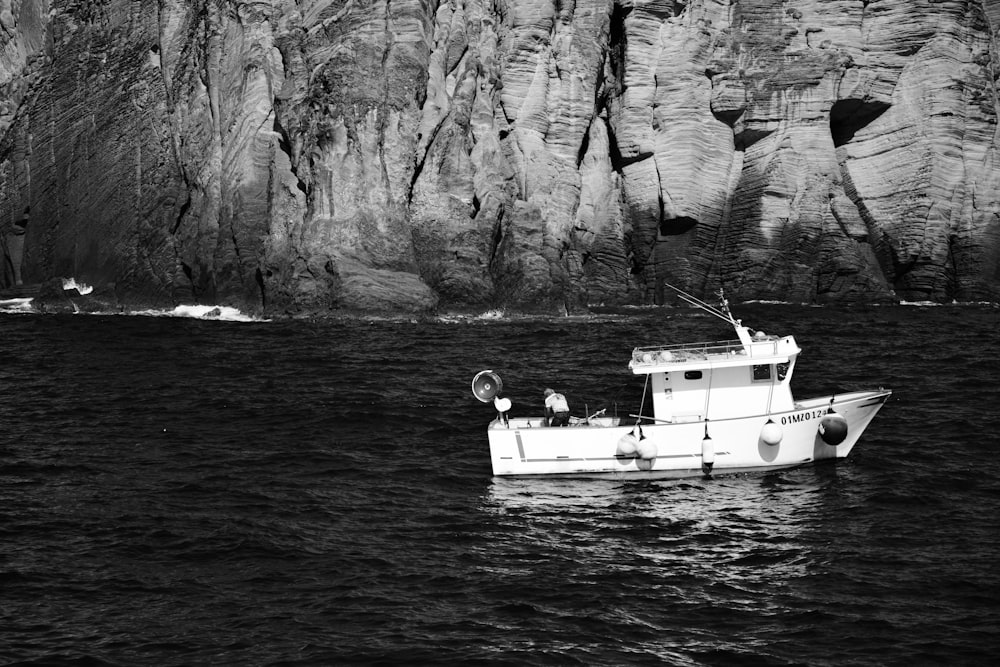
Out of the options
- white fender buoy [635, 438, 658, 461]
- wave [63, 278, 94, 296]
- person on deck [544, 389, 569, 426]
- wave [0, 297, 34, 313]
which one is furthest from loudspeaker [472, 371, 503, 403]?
wave [0, 297, 34, 313]

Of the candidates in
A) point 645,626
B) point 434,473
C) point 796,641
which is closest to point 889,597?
point 796,641

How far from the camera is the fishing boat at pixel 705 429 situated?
2500 centimetres

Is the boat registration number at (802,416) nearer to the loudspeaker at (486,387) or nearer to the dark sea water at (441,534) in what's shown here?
the dark sea water at (441,534)

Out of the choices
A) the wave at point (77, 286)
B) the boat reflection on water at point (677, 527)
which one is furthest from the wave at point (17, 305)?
the boat reflection on water at point (677, 527)

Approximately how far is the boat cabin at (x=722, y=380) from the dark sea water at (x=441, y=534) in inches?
76.3

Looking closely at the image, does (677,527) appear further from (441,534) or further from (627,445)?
(441,534)

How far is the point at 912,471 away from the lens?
81.4ft

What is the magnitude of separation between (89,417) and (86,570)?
12511 mm

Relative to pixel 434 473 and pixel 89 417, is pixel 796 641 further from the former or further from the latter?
pixel 89 417

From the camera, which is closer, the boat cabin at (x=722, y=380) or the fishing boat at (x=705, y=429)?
the fishing boat at (x=705, y=429)

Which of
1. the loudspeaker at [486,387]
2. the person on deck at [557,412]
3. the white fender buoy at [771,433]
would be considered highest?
the loudspeaker at [486,387]

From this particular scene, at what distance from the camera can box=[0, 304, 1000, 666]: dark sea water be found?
16422mm

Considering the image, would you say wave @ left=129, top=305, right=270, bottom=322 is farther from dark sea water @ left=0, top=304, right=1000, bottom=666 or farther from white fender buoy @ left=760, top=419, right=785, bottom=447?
white fender buoy @ left=760, top=419, right=785, bottom=447

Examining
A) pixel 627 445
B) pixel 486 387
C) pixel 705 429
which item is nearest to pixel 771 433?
pixel 705 429
